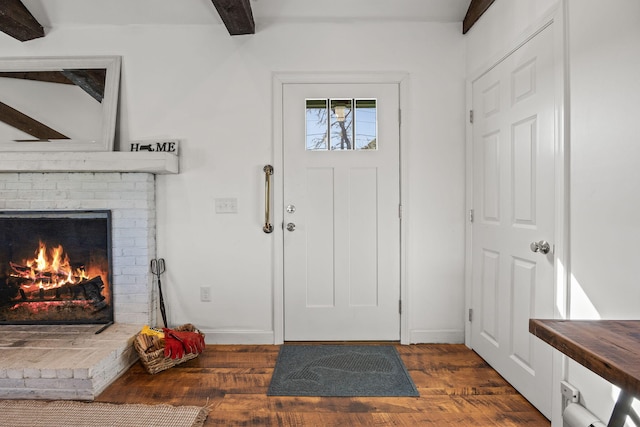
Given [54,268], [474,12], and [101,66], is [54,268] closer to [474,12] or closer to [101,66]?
Answer: [101,66]

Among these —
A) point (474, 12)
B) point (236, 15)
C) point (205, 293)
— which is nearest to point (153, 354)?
point (205, 293)

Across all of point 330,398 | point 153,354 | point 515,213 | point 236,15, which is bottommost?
point 330,398

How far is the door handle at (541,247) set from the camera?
1.75 meters

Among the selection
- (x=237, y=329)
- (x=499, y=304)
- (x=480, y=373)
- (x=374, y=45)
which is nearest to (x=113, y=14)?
(x=374, y=45)

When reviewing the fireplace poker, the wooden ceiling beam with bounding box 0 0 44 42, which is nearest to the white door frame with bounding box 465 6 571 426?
the fireplace poker

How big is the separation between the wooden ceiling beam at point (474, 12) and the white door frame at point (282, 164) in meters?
0.53

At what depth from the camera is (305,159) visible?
2.67 metres

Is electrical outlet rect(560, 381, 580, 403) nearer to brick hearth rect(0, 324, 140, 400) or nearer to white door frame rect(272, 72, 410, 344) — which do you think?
white door frame rect(272, 72, 410, 344)

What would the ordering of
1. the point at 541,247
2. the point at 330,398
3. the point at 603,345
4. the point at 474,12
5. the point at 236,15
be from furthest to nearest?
1. the point at 474,12
2. the point at 236,15
3. the point at 330,398
4. the point at 541,247
5. the point at 603,345

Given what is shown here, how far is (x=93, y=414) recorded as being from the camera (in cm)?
180

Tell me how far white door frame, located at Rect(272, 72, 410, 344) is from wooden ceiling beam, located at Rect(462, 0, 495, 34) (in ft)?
1.75

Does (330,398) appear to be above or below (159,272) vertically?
below

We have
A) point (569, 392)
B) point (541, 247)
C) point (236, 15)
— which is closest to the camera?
point (569, 392)

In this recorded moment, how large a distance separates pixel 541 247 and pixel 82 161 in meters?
2.74
